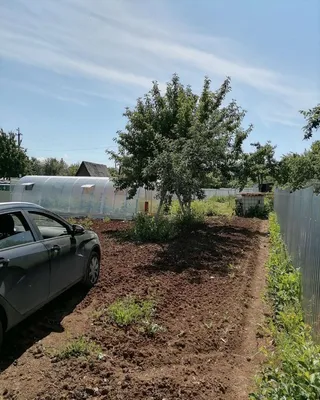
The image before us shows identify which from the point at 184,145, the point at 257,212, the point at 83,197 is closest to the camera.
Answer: the point at 184,145

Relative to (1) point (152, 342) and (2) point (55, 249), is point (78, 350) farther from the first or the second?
(2) point (55, 249)

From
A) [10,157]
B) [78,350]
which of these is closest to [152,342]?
[78,350]

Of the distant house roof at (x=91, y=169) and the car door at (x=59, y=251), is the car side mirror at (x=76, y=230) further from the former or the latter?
the distant house roof at (x=91, y=169)

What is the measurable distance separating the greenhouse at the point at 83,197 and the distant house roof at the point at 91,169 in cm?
3618

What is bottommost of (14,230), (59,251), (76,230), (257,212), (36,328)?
(36,328)

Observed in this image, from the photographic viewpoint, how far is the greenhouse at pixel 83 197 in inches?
805

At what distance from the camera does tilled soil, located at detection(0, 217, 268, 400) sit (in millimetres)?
3518

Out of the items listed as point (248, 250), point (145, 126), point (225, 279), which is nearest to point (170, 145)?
point (145, 126)

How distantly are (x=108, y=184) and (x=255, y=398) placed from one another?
61.9 ft

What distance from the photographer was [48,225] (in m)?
5.68

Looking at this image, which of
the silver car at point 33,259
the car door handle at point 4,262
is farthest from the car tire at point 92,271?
the car door handle at point 4,262

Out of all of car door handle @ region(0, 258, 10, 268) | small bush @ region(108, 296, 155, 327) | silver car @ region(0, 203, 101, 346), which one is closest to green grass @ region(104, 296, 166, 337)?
small bush @ region(108, 296, 155, 327)

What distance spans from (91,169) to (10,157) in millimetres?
15838

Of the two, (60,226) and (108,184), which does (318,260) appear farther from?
(108,184)
